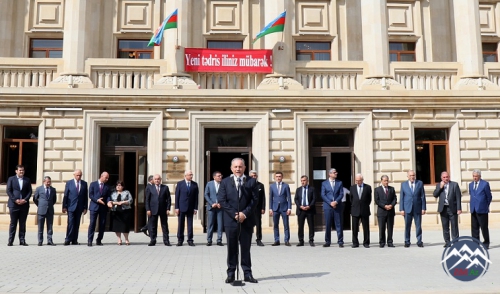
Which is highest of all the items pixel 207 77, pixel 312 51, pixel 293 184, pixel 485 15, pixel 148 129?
pixel 485 15

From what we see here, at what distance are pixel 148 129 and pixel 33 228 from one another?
5.15 metres

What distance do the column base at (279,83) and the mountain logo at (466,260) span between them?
10.7m

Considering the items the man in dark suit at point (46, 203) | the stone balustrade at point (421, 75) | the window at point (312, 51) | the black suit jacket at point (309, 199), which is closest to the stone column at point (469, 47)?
the stone balustrade at point (421, 75)

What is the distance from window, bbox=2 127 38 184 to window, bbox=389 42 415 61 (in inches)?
591

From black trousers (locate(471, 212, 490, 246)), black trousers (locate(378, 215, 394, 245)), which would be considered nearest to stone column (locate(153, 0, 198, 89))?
black trousers (locate(378, 215, 394, 245))

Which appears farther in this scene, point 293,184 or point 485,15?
point 485,15

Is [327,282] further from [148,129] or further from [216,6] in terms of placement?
[216,6]

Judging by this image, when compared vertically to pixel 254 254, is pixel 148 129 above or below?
above

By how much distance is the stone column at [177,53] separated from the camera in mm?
17975

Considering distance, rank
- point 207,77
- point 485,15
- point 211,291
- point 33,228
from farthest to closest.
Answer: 1. point 485,15
2. point 207,77
3. point 33,228
4. point 211,291

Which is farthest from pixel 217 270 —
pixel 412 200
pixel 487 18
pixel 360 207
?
pixel 487 18

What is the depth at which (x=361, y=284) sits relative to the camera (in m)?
7.34

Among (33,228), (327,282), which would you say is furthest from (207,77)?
(327,282)

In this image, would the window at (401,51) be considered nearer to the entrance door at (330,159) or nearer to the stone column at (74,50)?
the entrance door at (330,159)
